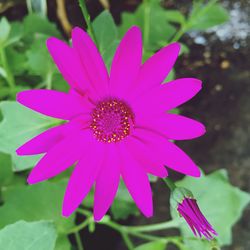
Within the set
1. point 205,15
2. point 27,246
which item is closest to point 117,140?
point 27,246

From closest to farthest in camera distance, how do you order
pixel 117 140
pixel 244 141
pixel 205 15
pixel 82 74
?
pixel 82 74 < pixel 117 140 < pixel 205 15 < pixel 244 141

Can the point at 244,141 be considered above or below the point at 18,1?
below

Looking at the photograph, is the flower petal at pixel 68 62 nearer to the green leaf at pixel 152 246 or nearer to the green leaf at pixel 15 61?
the green leaf at pixel 152 246

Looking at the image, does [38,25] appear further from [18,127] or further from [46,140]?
[46,140]

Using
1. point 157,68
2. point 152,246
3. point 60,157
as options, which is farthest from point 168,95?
point 152,246

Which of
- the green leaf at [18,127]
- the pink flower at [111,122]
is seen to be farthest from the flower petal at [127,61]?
the green leaf at [18,127]

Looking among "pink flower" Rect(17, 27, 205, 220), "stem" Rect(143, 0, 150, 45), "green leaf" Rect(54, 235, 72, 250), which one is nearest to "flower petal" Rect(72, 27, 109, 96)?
"pink flower" Rect(17, 27, 205, 220)

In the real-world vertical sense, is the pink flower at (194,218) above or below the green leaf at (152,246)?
above

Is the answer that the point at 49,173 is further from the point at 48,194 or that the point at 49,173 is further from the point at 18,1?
the point at 18,1
